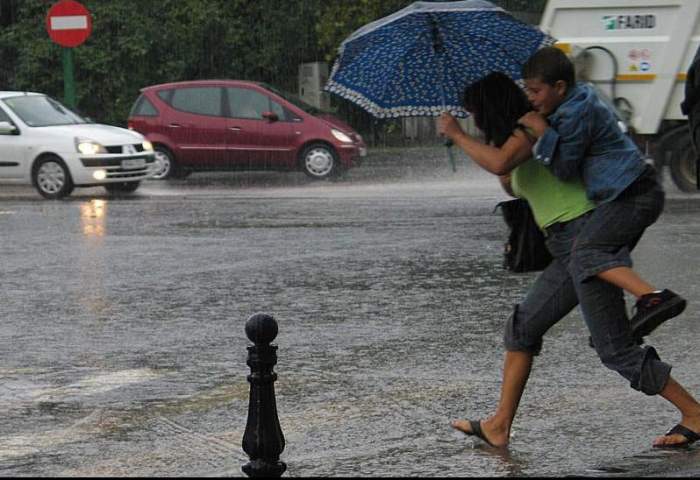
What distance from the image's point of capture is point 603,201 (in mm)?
6402

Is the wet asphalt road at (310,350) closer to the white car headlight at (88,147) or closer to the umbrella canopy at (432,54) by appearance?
the umbrella canopy at (432,54)

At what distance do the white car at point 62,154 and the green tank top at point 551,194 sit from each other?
16505 millimetres

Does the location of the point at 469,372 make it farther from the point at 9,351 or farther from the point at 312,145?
the point at 312,145

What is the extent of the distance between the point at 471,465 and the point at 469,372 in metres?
2.13

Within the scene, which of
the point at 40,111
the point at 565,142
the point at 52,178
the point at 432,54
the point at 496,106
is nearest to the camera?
the point at 565,142

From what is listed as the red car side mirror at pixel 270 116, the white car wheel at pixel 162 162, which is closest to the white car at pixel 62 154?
the white car wheel at pixel 162 162

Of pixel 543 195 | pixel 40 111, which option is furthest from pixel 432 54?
pixel 40 111

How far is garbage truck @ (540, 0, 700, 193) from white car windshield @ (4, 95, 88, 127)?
8019 mm

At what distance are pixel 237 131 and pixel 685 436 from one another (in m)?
20.0

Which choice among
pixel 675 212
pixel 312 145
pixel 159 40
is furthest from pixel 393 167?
pixel 675 212

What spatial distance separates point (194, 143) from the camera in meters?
26.3

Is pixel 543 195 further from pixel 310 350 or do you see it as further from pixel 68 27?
pixel 68 27

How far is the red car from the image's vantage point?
25766mm

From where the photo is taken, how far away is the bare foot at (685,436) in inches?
259
